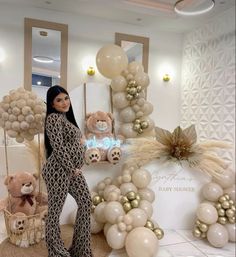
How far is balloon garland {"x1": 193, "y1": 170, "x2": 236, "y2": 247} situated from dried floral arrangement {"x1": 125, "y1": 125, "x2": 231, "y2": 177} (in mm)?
92

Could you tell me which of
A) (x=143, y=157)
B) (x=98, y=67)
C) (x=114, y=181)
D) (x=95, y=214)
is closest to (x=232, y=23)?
(x=143, y=157)

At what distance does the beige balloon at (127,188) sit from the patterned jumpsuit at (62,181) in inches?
11.4

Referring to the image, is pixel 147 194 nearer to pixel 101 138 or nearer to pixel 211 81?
pixel 101 138

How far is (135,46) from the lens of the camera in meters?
1.88

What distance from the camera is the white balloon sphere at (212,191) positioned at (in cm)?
149

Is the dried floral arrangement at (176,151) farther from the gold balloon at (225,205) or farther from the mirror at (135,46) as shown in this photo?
the mirror at (135,46)

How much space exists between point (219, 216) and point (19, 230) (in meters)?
1.15

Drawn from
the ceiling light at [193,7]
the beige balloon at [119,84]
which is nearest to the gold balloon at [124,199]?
the beige balloon at [119,84]

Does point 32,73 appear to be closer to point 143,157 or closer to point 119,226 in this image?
point 143,157

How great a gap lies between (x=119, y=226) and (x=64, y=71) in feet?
3.74

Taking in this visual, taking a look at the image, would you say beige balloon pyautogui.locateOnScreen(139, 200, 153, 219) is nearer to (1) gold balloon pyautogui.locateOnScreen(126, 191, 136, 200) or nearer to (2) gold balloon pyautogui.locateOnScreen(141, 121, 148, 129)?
(1) gold balloon pyautogui.locateOnScreen(126, 191, 136, 200)

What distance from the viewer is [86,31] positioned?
6.11ft

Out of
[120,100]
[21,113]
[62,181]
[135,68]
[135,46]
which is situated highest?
[135,46]

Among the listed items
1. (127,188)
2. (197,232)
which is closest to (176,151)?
(127,188)
